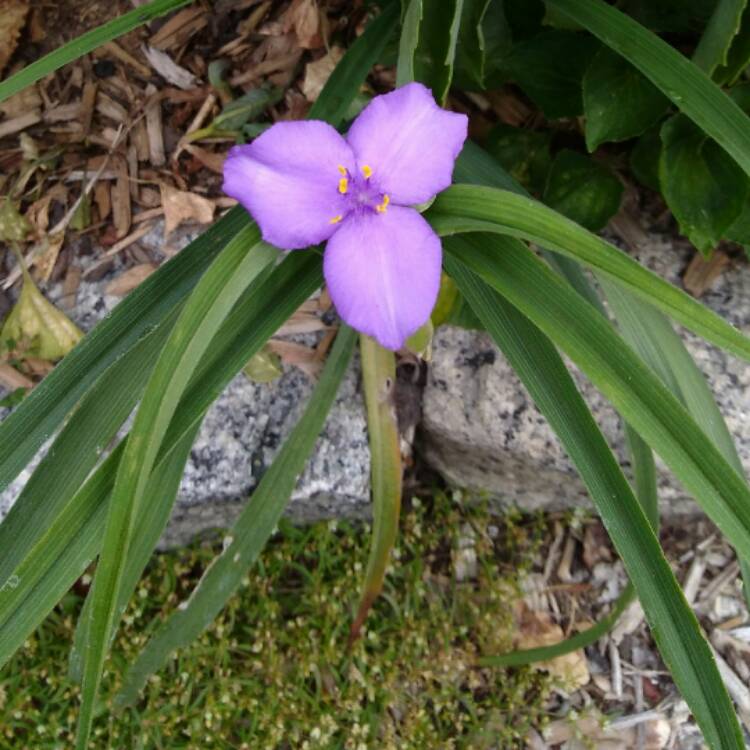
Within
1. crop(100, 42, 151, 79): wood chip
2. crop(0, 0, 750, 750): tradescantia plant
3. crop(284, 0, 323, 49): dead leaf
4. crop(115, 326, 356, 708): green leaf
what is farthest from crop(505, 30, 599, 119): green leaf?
crop(100, 42, 151, 79): wood chip

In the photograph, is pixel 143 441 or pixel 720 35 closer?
pixel 143 441

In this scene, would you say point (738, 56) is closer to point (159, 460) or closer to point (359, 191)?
point (359, 191)

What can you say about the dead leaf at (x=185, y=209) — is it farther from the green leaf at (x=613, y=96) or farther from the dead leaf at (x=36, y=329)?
the green leaf at (x=613, y=96)

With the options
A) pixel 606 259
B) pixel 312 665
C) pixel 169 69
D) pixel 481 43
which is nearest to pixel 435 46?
pixel 481 43

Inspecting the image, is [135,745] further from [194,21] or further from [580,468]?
[194,21]

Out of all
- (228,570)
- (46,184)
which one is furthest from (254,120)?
(228,570)
